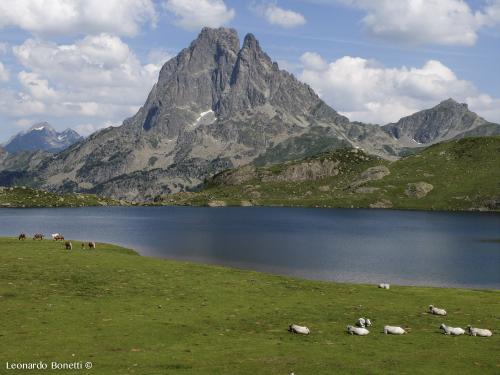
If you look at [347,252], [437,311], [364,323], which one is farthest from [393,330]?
[347,252]

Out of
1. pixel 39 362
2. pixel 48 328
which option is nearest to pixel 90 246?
pixel 48 328

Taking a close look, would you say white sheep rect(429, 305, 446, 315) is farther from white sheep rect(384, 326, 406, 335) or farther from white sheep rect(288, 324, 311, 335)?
white sheep rect(288, 324, 311, 335)

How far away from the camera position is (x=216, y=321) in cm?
4150

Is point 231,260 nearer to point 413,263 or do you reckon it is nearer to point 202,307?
point 413,263

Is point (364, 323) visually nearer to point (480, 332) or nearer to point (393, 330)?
point (393, 330)

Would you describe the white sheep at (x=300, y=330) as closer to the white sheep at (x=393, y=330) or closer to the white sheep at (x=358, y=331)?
the white sheep at (x=358, y=331)

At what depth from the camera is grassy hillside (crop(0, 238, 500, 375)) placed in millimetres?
30578

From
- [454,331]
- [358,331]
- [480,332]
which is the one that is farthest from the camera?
[454,331]

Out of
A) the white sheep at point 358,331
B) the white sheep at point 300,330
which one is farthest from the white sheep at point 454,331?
the white sheep at point 300,330

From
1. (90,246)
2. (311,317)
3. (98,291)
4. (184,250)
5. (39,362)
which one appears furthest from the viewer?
(184,250)

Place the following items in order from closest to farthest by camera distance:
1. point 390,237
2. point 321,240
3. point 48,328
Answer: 1. point 48,328
2. point 321,240
3. point 390,237

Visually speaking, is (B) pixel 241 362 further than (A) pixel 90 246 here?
No

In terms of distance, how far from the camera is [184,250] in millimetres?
131000

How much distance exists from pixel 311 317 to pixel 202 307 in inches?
414
